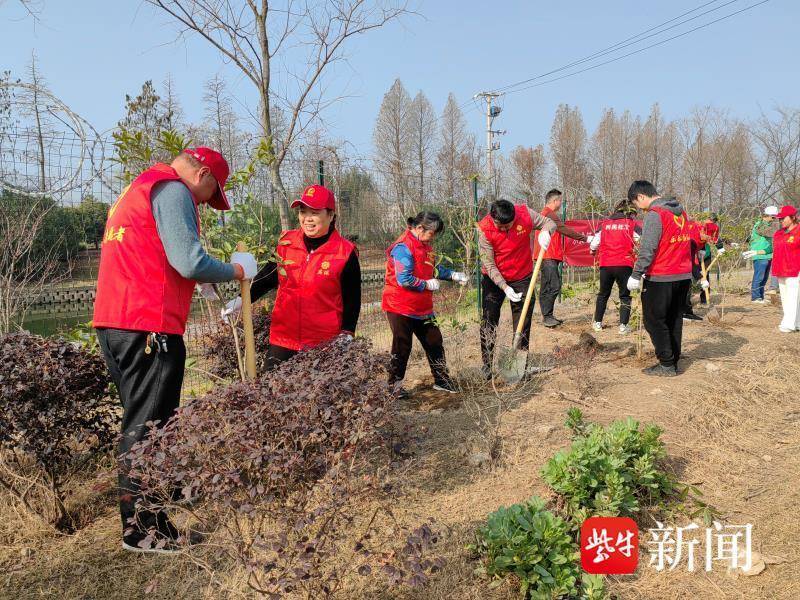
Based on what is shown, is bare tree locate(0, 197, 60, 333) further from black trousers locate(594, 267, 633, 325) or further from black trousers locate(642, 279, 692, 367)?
black trousers locate(594, 267, 633, 325)

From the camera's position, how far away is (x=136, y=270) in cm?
258

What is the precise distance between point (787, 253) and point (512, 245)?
4.79 m

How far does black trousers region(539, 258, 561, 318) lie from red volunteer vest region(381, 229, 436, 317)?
3.68 m

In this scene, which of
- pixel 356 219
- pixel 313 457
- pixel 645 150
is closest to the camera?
pixel 313 457

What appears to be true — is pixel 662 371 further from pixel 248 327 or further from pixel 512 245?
pixel 248 327

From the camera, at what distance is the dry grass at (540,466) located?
2.62 meters

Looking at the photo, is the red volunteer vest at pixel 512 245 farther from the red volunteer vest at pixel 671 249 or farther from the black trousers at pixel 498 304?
the red volunteer vest at pixel 671 249

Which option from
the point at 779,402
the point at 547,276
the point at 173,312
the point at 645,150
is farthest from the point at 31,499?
the point at 645,150

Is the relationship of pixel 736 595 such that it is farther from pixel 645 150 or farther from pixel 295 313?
pixel 645 150

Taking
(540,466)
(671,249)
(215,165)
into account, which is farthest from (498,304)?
(215,165)

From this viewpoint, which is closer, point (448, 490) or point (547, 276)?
point (448, 490)

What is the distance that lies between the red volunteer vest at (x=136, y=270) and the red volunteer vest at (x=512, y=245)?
3307 mm

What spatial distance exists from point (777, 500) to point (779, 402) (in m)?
2.11

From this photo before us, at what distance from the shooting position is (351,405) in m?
2.26
